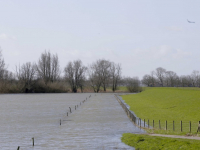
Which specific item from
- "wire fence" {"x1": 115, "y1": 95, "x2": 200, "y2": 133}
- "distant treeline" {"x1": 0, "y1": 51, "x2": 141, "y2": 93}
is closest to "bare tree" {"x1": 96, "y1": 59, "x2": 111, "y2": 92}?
"distant treeline" {"x1": 0, "y1": 51, "x2": 141, "y2": 93}

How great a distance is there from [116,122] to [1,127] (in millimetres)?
17085

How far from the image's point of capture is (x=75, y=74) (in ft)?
590

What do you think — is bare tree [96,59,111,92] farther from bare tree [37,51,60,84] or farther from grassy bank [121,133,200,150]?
grassy bank [121,133,200,150]

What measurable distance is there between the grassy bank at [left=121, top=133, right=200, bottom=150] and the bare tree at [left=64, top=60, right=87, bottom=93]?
144 m

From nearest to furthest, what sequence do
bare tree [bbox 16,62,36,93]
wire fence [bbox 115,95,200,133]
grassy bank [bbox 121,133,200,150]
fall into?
grassy bank [bbox 121,133,200,150], wire fence [bbox 115,95,200,133], bare tree [bbox 16,62,36,93]

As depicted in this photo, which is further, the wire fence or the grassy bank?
→ the wire fence

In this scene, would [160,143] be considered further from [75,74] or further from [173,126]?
[75,74]

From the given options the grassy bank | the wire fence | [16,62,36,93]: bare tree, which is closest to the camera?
the grassy bank

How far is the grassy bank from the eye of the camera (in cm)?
2178

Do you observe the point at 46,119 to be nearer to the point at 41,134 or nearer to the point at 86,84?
the point at 41,134

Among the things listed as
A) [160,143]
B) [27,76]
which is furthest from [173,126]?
[27,76]

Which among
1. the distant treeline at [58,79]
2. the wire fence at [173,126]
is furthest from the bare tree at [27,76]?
the wire fence at [173,126]

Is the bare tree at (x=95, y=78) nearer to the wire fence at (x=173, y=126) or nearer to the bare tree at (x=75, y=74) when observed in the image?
the bare tree at (x=75, y=74)

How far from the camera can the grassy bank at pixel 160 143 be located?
71.5 ft
